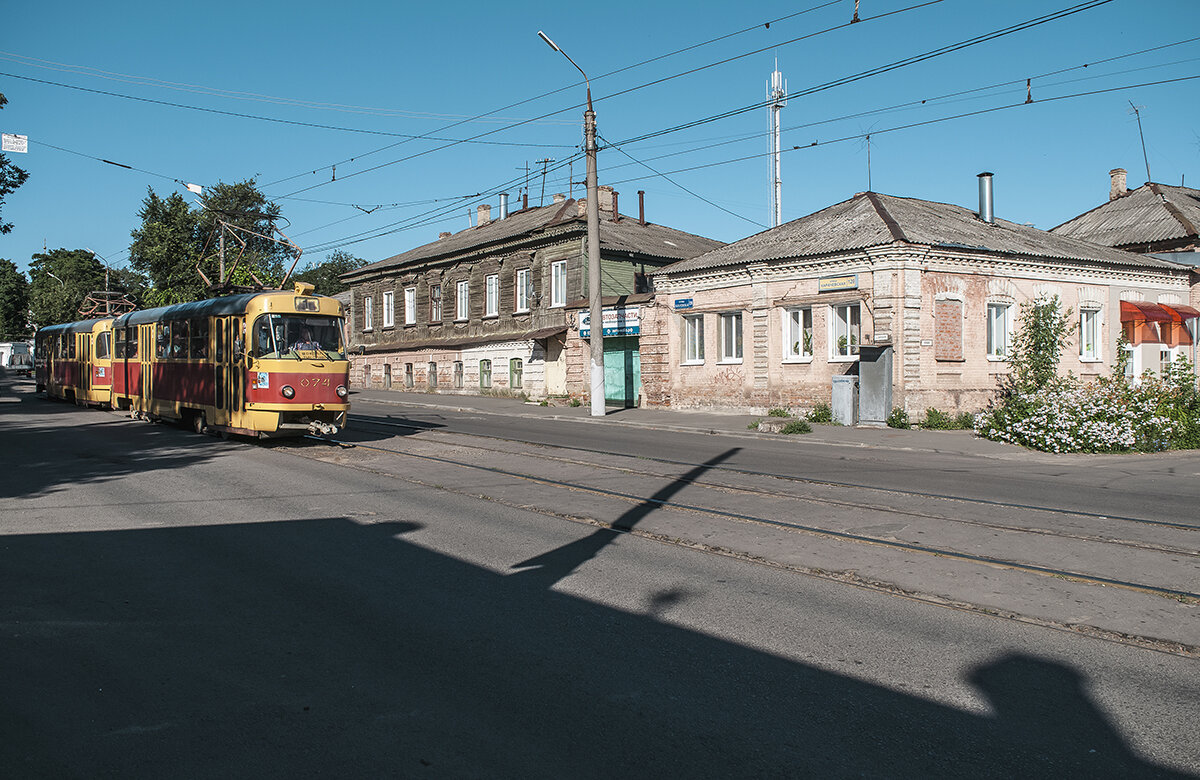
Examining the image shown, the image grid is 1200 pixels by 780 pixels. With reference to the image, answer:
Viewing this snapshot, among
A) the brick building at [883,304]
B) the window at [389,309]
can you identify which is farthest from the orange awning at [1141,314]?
the window at [389,309]

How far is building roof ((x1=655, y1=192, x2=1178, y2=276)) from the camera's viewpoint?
22.4 metres

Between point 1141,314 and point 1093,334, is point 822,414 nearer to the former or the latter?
point 1093,334

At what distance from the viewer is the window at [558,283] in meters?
33.0

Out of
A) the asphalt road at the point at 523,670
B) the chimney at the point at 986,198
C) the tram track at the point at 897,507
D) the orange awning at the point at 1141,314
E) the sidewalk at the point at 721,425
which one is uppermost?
the chimney at the point at 986,198

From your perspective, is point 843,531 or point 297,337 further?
point 297,337

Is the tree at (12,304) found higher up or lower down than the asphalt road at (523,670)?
higher up

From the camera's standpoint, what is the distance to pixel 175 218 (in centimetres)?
5791

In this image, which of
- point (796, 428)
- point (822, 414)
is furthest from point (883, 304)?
point (796, 428)

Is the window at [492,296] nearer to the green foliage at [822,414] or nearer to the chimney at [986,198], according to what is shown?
the green foliage at [822,414]

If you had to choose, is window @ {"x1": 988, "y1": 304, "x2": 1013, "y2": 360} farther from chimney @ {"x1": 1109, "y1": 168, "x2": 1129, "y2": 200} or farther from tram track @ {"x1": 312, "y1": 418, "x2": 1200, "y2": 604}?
chimney @ {"x1": 1109, "y1": 168, "x2": 1129, "y2": 200}

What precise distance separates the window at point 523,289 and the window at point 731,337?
10.8m

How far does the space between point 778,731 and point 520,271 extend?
3203 cm

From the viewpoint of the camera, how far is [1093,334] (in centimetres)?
2578

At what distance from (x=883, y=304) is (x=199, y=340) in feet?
52.6
